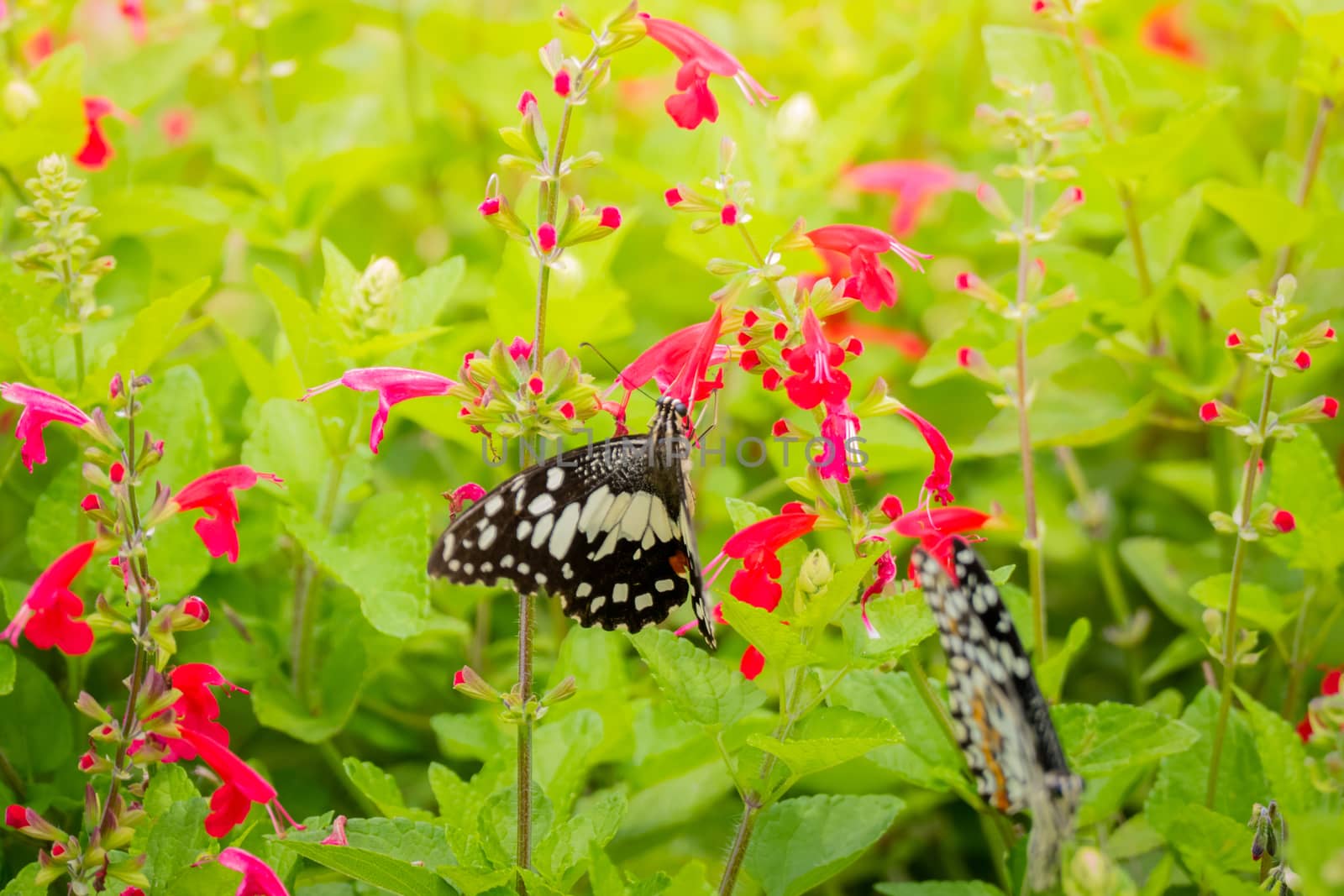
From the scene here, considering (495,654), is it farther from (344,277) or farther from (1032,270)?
(1032,270)

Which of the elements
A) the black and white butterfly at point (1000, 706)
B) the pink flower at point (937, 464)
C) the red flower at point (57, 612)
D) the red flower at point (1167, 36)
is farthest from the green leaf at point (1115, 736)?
the red flower at point (1167, 36)

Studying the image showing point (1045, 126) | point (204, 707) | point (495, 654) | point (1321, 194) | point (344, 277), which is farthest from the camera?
point (495, 654)

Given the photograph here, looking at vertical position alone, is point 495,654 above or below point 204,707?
below

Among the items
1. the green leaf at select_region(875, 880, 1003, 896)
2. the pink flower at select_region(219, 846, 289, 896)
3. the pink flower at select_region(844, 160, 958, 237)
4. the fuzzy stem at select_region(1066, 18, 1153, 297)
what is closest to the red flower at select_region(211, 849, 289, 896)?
the pink flower at select_region(219, 846, 289, 896)

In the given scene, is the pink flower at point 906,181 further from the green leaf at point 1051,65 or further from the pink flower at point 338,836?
the pink flower at point 338,836

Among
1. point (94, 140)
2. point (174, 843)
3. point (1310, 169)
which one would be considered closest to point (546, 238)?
point (174, 843)

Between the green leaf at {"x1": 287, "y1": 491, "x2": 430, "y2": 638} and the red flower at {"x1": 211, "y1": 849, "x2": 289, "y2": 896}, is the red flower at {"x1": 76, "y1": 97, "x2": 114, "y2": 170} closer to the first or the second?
the green leaf at {"x1": 287, "y1": 491, "x2": 430, "y2": 638}

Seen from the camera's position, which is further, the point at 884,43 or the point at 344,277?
the point at 884,43

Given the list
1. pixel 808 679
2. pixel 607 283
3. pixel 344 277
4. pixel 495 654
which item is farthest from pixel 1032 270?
pixel 495 654
